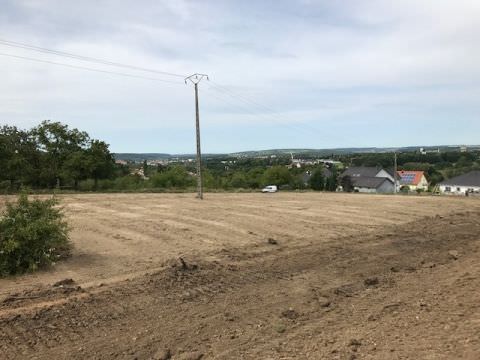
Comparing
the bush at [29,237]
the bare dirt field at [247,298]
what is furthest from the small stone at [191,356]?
the bush at [29,237]

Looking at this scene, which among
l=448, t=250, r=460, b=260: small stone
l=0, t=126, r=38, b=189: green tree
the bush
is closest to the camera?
the bush

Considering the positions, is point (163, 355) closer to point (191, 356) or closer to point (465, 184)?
point (191, 356)

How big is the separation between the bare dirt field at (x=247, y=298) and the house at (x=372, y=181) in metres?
65.0

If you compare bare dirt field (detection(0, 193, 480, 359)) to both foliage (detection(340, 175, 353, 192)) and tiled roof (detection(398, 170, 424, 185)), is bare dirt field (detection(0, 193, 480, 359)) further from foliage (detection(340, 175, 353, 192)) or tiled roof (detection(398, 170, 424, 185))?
tiled roof (detection(398, 170, 424, 185))

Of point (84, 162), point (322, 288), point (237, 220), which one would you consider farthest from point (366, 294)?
point (84, 162)

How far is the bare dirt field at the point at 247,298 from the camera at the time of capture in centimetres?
564

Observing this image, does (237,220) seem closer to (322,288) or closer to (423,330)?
(322,288)

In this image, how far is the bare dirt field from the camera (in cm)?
564

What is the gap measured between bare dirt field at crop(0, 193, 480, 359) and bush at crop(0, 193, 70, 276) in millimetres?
355

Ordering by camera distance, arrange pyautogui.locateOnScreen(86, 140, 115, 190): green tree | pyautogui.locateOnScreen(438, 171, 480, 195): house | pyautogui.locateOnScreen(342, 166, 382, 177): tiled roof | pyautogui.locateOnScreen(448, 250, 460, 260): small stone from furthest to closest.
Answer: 1. pyautogui.locateOnScreen(342, 166, 382, 177): tiled roof
2. pyautogui.locateOnScreen(438, 171, 480, 195): house
3. pyautogui.locateOnScreen(86, 140, 115, 190): green tree
4. pyautogui.locateOnScreen(448, 250, 460, 260): small stone

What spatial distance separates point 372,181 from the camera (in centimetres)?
7956

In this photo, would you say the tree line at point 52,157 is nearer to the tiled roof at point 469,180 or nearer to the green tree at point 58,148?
the green tree at point 58,148

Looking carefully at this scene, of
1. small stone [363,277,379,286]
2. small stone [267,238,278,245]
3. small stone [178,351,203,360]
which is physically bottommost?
small stone [363,277,379,286]

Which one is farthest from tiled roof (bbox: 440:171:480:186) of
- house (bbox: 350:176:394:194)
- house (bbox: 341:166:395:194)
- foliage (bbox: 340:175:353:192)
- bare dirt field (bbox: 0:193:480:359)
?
bare dirt field (bbox: 0:193:480:359)
